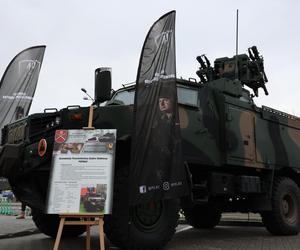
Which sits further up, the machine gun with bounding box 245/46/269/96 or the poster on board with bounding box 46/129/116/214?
the machine gun with bounding box 245/46/269/96

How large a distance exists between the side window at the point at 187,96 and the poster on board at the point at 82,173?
2.37m

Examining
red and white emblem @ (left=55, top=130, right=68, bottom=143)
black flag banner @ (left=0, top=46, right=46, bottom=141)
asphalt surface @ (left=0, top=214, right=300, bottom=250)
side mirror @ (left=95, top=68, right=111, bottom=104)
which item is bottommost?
asphalt surface @ (left=0, top=214, right=300, bottom=250)

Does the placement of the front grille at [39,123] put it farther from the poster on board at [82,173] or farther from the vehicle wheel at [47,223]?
the vehicle wheel at [47,223]

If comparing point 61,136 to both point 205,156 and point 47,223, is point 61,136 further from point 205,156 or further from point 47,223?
point 47,223

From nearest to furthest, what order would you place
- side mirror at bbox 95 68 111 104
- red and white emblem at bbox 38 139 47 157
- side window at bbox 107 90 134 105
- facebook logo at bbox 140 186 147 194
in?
side mirror at bbox 95 68 111 104
facebook logo at bbox 140 186 147 194
red and white emblem at bbox 38 139 47 157
side window at bbox 107 90 134 105

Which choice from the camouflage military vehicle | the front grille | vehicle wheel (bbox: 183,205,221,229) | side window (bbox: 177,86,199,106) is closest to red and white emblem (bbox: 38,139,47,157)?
the camouflage military vehicle

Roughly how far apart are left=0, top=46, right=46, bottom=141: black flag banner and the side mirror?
13.4 ft

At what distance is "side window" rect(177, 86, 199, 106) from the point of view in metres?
7.96

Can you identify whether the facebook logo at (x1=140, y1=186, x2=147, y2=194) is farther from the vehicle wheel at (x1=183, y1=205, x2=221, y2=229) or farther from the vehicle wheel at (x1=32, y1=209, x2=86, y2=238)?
the vehicle wheel at (x1=183, y1=205, x2=221, y2=229)

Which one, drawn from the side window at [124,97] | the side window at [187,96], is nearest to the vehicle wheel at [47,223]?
the side window at [124,97]

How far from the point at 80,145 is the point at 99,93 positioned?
0.74m

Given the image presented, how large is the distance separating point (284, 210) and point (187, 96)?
362 centimetres

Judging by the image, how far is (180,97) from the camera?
313 inches

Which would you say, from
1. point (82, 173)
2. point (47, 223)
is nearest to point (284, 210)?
point (47, 223)
